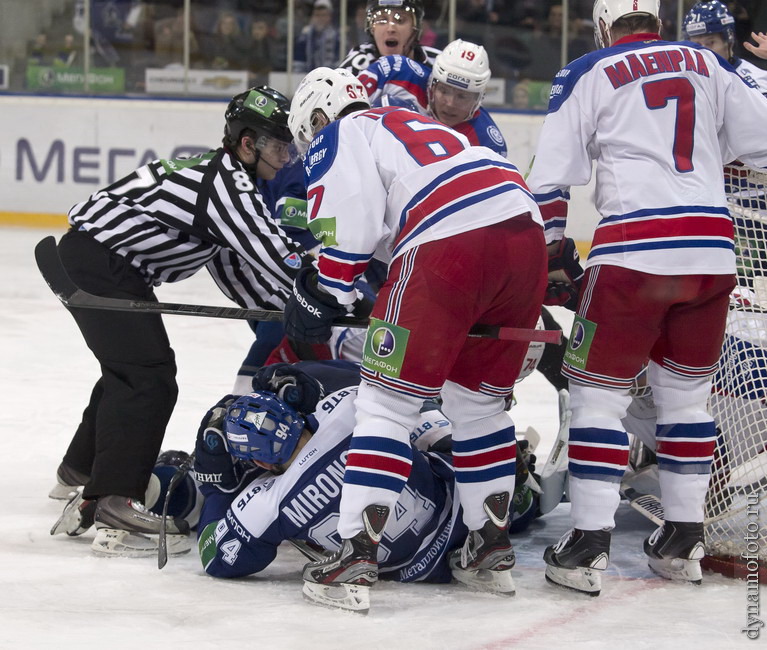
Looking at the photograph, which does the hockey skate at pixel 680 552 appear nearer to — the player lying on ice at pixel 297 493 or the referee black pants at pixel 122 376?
the player lying on ice at pixel 297 493

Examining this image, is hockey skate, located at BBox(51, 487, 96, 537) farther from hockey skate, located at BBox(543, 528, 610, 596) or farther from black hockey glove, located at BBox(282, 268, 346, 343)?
hockey skate, located at BBox(543, 528, 610, 596)

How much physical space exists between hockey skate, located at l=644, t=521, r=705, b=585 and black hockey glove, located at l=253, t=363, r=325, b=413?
2.74 ft

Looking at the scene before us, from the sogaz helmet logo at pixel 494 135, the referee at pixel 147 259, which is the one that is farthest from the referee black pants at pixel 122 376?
the sogaz helmet logo at pixel 494 135

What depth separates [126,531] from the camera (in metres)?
2.90

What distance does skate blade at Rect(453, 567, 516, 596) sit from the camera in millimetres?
2656

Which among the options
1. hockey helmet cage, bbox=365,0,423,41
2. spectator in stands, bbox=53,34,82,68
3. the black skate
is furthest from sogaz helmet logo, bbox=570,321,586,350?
spectator in stands, bbox=53,34,82,68

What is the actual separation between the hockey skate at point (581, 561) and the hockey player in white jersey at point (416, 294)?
118mm

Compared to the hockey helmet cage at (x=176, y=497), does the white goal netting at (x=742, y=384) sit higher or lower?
higher

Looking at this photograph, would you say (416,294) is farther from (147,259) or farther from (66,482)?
(66,482)

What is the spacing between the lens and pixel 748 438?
2895 millimetres

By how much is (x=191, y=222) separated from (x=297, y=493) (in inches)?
28.5

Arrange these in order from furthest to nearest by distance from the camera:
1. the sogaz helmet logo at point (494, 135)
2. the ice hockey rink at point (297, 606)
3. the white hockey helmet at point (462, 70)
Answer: the sogaz helmet logo at point (494, 135) < the white hockey helmet at point (462, 70) < the ice hockey rink at point (297, 606)

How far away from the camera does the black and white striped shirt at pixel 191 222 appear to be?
2.88 metres

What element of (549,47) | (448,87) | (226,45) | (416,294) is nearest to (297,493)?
(416,294)
